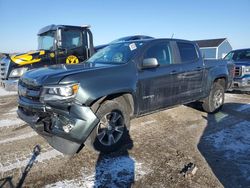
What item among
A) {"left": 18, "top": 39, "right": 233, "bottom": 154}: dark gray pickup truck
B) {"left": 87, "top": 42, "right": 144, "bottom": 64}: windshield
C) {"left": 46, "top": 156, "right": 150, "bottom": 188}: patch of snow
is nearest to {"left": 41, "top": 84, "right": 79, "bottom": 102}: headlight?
{"left": 18, "top": 39, "right": 233, "bottom": 154}: dark gray pickup truck

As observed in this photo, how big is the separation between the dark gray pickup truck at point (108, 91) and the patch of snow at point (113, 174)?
381 millimetres

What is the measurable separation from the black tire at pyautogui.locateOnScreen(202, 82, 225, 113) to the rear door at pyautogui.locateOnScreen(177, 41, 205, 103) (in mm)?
611

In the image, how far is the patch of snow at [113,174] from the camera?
3346mm

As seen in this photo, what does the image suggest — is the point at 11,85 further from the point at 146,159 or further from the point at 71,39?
the point at 146,159

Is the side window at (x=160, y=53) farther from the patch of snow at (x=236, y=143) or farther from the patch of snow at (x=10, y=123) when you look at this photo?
the patch of snow at (x=10, y=123)

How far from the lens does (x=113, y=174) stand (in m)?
3.60

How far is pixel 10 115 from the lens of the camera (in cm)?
680

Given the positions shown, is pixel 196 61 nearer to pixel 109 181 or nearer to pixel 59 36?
pixel 109 181

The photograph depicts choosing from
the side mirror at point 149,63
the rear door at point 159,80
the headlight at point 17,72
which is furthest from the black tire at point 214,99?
the headlight at point 17,72

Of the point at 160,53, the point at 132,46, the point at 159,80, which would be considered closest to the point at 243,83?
the point at 160,53

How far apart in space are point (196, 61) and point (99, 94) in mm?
3152

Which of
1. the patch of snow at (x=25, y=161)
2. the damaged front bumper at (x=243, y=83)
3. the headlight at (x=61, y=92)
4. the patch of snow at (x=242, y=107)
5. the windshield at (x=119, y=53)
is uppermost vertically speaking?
the windshield at (x=119, y=53)

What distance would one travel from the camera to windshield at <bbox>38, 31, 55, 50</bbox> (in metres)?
8.80

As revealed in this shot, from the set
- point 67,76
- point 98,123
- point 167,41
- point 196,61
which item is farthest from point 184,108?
point 67,76
